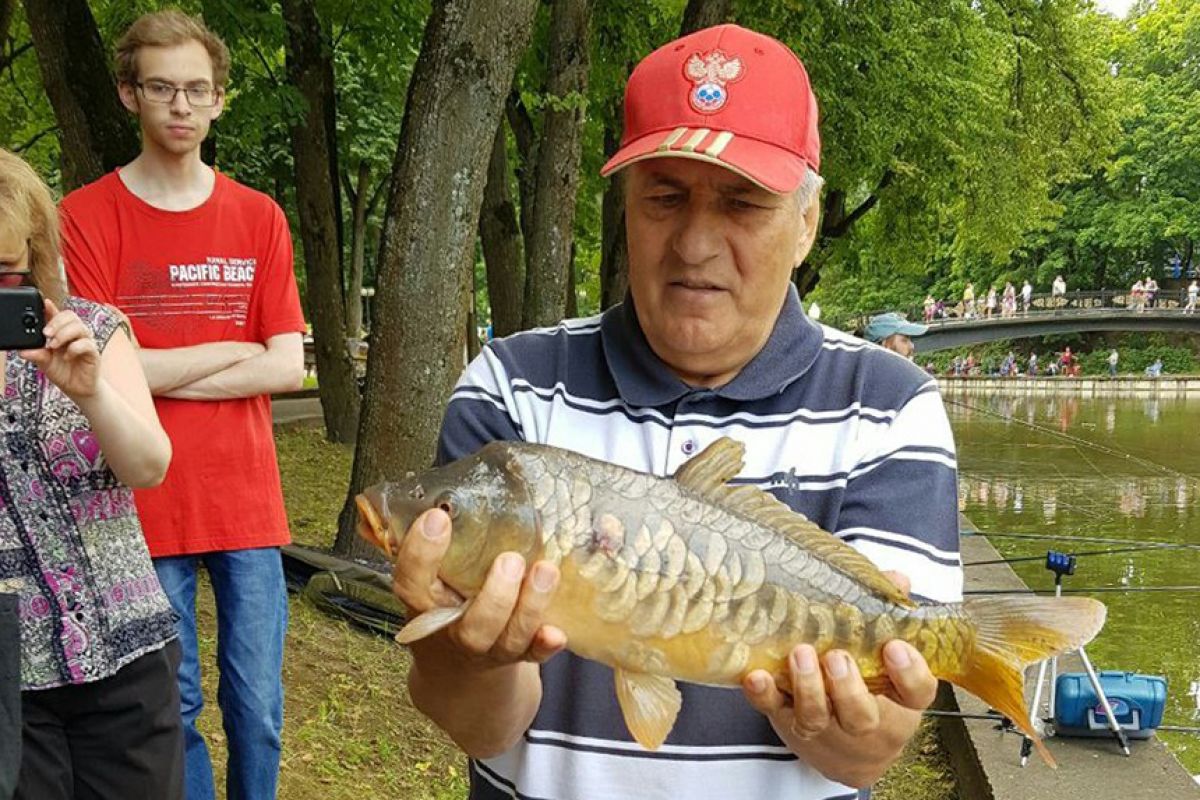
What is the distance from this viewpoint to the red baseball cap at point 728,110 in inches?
75.4

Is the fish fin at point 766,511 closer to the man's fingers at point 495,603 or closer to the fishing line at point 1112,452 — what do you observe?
the man's fingers at point 495,603

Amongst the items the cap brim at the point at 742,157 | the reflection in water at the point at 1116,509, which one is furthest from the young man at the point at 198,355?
the reflection in water at the point at 1116,509

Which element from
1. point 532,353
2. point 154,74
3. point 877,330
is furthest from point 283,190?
point 532,353

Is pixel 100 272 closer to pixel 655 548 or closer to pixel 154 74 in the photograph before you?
pixel 154 74

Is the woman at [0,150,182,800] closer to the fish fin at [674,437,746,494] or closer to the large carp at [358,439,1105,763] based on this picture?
the large carp at [358,439,1105,763]

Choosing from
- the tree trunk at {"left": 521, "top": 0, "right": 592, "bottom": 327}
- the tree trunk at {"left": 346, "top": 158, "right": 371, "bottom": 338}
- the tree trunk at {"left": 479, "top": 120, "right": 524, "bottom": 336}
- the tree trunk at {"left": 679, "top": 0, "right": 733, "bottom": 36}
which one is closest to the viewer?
the tree trunk at {"left": 521, "top": 0, "right": 592, "bottom": 327}

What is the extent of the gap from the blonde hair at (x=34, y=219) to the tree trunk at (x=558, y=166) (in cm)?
712

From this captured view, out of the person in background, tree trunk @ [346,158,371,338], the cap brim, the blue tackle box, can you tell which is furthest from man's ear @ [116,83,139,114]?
the person in background

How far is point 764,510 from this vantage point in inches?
72.9

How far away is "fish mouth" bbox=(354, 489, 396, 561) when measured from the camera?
1764mm

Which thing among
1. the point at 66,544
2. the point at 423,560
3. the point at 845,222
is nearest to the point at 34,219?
the point at 66,544

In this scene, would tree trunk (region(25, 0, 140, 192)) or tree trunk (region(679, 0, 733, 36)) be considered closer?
tree trunk (region(25, 0, 140, 192))

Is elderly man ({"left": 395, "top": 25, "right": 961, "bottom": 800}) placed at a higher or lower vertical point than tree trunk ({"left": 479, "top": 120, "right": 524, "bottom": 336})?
lower

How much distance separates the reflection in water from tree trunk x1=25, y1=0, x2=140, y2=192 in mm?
6854
